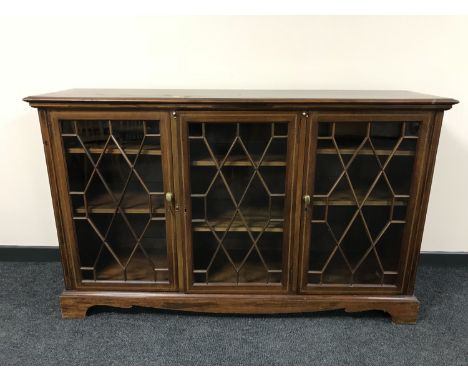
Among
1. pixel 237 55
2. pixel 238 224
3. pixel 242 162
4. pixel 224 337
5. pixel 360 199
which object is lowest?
pixel 224 337

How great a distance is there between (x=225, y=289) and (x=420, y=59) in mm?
1166

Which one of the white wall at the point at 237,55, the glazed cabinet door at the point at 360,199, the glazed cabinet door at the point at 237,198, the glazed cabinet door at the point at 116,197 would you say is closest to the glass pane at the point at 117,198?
the glazed cabinet door at the point at 116,197

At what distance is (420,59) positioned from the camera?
143 centimetres

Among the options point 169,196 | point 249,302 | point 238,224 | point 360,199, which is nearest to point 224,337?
point 249,302

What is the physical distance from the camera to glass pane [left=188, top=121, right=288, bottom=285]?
3.82 feet

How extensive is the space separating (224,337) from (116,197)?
608 mm

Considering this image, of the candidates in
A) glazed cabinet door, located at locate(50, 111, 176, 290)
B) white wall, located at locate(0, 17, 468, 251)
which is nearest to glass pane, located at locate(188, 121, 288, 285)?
glazed cabinet door, located at locate(50, 111, 176, 290)

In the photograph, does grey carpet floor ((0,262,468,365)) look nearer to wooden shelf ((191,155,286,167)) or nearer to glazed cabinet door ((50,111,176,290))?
glazed cabinet door ((50,111,176,290))

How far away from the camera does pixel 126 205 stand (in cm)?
127

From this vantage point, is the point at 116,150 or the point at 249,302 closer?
the point at 116,150

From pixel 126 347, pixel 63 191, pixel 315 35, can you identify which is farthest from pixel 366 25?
pixel 126 347

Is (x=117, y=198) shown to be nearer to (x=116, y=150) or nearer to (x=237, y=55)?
(x=116, y=150)

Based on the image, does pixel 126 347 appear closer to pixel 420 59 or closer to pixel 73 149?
pixel 73 149

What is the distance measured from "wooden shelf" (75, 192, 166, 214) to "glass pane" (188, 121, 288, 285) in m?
0.17
